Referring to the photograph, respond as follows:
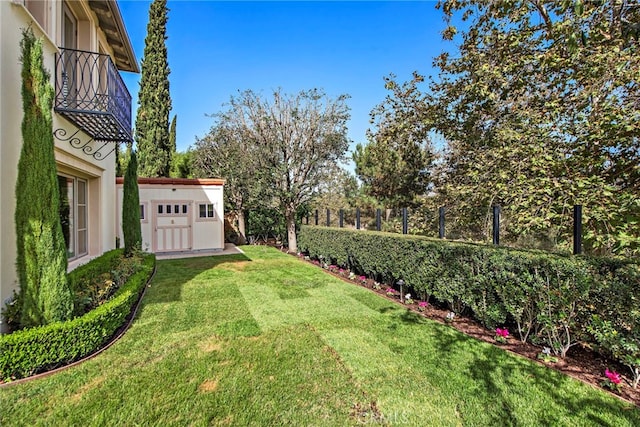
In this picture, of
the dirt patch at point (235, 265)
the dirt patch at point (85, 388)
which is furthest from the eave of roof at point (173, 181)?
the dirt patch at point (85, 388)

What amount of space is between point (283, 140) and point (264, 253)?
186 inches

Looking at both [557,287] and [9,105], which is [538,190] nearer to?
[557,287]

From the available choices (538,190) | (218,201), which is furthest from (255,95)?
(538,190)

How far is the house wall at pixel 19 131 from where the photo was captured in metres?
3.39

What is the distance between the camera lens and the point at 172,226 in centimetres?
1211

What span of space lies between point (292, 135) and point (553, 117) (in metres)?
8.63

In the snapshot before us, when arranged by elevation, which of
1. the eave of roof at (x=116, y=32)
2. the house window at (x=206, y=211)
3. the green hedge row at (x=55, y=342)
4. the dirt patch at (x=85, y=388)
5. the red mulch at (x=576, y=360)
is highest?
the eave of roof at (x=116, y=32)

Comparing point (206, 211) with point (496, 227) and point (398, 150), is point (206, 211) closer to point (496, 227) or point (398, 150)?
point (398, 150)

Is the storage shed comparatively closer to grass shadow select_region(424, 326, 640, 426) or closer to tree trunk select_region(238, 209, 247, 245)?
tree trunk select_region(238, 209, 247, 245)

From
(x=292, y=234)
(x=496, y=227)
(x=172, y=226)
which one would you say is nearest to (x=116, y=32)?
(x=172, y=226)

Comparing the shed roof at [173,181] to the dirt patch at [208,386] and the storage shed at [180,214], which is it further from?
the dirt patch at [208,386]

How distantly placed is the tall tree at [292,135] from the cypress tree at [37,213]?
8.56 m

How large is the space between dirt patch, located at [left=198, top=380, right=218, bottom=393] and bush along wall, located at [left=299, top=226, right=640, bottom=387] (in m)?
3.81

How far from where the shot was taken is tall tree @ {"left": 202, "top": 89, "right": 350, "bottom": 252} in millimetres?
11859
